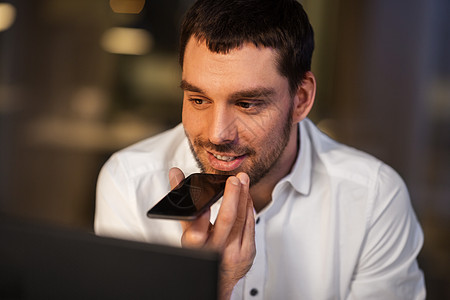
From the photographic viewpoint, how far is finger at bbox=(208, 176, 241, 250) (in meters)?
0.54

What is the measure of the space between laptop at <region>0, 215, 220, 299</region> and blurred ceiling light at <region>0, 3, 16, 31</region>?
6.53ft

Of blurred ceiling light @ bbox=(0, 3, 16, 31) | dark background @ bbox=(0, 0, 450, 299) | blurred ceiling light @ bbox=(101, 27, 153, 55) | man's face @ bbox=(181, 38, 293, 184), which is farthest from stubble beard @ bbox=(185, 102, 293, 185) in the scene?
blurred ceiling light @ bbox=(0, 3, 16, 31)

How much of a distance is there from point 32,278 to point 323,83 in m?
1.69

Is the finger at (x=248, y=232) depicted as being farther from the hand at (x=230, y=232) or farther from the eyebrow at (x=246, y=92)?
the eyebrow at (x=246, y=92)

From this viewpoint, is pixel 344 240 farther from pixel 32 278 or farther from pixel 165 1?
pixel 165 1

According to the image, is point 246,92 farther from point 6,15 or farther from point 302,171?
point 6,15

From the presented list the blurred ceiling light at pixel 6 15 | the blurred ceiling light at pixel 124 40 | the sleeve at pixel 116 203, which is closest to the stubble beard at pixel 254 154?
the sleeve at pixel 116 203

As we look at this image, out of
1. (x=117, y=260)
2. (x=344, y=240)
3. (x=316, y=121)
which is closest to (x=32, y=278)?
(x=117, y=260)

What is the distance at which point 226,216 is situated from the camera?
1.77 feet

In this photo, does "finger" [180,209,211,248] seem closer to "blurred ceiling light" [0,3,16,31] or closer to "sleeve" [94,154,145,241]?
"sleeve" [94,154,145,241]

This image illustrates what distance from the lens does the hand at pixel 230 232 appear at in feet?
1.68

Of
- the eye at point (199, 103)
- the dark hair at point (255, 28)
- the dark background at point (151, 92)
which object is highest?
the dark hair at point (255, 28)

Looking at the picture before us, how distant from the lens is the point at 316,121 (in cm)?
194

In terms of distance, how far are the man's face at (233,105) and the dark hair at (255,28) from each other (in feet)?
0.04
